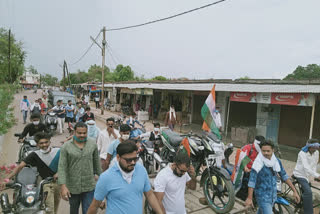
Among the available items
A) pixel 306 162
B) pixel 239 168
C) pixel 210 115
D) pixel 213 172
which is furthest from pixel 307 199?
pixel 210 115

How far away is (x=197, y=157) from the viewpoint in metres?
4.08

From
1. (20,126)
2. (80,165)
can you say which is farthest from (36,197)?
(20,126)

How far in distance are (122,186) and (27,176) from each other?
191cm

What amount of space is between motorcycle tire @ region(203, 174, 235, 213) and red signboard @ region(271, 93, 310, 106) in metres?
5.03

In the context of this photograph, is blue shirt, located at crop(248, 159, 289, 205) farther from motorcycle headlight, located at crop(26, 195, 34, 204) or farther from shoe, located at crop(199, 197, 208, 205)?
motorcycle headlight, located at crop(26, 195, 34, 204)

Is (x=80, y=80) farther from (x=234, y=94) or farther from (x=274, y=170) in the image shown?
(x=274, y=170)

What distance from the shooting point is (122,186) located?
6.41 feet

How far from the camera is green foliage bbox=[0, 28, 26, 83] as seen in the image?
3703 centimetres

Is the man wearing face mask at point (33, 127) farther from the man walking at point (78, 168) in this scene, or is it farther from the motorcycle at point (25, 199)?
the man walking at point (78, 168)

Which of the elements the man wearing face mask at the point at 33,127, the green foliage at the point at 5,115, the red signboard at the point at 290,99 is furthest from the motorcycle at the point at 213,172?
the green foliage at the point at 5,115

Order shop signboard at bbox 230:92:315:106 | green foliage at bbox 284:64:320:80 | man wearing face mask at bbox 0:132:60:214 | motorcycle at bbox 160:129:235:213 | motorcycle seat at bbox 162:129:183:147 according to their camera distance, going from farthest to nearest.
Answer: green foliage at bbox 284:64:320:80 < shop signboard at bbox 230:92:315:106 < motorcycle seat at bbox 162:129:183:147 < motorcycle at bbox 160:129:235:213 < man wearing face mask at bbox 0:132:60:214

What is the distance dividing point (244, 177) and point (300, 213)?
1.21 metres

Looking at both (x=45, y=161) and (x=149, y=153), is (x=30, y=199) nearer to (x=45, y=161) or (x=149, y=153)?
(x=45, y=161)

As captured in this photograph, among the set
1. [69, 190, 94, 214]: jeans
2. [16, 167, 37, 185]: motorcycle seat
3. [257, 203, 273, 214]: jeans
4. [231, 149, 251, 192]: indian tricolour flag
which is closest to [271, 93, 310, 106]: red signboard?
[231, 149, 251, 192]: indian tricolour flag
